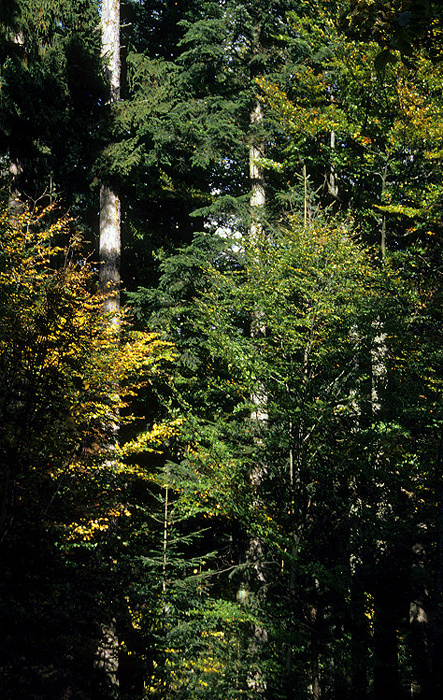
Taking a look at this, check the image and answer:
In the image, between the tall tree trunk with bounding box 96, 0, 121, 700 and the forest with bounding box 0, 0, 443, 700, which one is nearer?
the forest with bounding box 0, 0, 443, 700

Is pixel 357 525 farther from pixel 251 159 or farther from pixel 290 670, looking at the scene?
pixel 251 159

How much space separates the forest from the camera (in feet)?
18.3

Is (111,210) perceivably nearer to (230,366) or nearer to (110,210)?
(110,210)

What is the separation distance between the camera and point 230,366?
766cm

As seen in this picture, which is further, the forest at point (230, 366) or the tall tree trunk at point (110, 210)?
the tall tree trunk at point (110, 210)

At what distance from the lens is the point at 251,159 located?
11.0 metres

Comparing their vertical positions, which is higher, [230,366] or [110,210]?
[110,210]

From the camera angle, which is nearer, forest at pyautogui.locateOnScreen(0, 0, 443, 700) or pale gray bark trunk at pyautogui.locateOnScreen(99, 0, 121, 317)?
forest at pyautogui.locateOnScreen(0, 0, 443, 700)

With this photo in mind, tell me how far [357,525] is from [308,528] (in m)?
0.84

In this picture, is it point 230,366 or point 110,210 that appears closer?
point 230,366

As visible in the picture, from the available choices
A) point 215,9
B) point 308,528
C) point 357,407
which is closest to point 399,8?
point 357,407

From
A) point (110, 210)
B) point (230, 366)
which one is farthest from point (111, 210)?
point (230, 366)

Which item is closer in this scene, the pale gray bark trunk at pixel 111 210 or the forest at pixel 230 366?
the forest at pixel 230 366

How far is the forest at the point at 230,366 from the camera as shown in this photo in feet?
18.3
